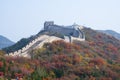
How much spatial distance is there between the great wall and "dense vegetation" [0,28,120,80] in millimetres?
1039

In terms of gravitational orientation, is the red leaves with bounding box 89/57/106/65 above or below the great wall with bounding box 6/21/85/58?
below

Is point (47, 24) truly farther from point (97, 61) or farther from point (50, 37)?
point (97, 61)

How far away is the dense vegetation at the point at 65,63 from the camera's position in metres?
48.1

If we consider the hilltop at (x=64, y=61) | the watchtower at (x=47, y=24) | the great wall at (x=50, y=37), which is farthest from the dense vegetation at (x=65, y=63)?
the watchtower at (x=47, y=24)

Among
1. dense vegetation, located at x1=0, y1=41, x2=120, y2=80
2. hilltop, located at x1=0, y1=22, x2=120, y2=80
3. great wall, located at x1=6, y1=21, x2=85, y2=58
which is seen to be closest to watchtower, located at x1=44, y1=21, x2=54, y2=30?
great wall, located at x1=6, y1=21, x2=85, y2=58

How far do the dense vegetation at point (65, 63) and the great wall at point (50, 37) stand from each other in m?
1.04

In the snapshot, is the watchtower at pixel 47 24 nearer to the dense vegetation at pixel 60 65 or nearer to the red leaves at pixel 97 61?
the dense vegetation at pixel 60 65

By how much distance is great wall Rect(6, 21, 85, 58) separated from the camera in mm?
59500

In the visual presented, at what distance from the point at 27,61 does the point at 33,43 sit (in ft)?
30.9

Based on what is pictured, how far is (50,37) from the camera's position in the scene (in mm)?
66375

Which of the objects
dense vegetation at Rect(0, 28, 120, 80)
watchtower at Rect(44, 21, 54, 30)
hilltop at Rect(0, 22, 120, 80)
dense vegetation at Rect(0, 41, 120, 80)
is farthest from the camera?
watchtower at Rect(44, 21, 54, 30)

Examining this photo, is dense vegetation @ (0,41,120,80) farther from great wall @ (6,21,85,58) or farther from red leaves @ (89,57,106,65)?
great wall @ (6,21,85,58)

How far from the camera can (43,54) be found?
5944cm

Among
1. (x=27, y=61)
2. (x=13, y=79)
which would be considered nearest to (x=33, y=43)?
(x=27, y=61)
